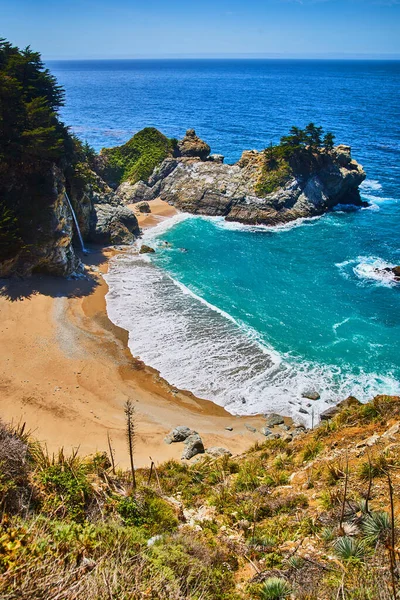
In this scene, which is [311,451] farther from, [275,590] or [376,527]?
[275,590]

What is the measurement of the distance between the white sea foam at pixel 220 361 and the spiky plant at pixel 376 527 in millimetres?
12900

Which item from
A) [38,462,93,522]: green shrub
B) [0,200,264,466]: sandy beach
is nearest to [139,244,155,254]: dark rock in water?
[0,200,264,466]: sandy beach

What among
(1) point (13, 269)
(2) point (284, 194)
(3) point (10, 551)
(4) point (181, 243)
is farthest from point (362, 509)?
(2) point (284, 194)

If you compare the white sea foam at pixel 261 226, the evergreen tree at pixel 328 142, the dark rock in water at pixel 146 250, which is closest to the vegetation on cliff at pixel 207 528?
the dark rock in water at pixel 146 250

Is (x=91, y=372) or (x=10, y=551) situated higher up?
(x=10, y=551)

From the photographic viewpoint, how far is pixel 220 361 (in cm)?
2558

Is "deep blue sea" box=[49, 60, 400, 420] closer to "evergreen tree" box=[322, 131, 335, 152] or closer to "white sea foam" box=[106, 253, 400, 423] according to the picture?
"white sea foam" box=[106, 253, 400, 423]

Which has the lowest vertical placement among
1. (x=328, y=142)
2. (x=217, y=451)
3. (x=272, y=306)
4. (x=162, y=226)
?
(x=217, y=451)

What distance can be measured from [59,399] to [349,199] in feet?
147

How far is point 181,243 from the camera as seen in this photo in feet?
140

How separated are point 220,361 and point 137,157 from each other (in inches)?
1715

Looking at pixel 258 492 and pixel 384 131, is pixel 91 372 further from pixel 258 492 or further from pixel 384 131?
pixel 384 131

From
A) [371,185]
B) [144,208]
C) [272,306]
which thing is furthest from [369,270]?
[371,185]

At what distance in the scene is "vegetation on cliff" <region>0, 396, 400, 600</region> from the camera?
268 inches
